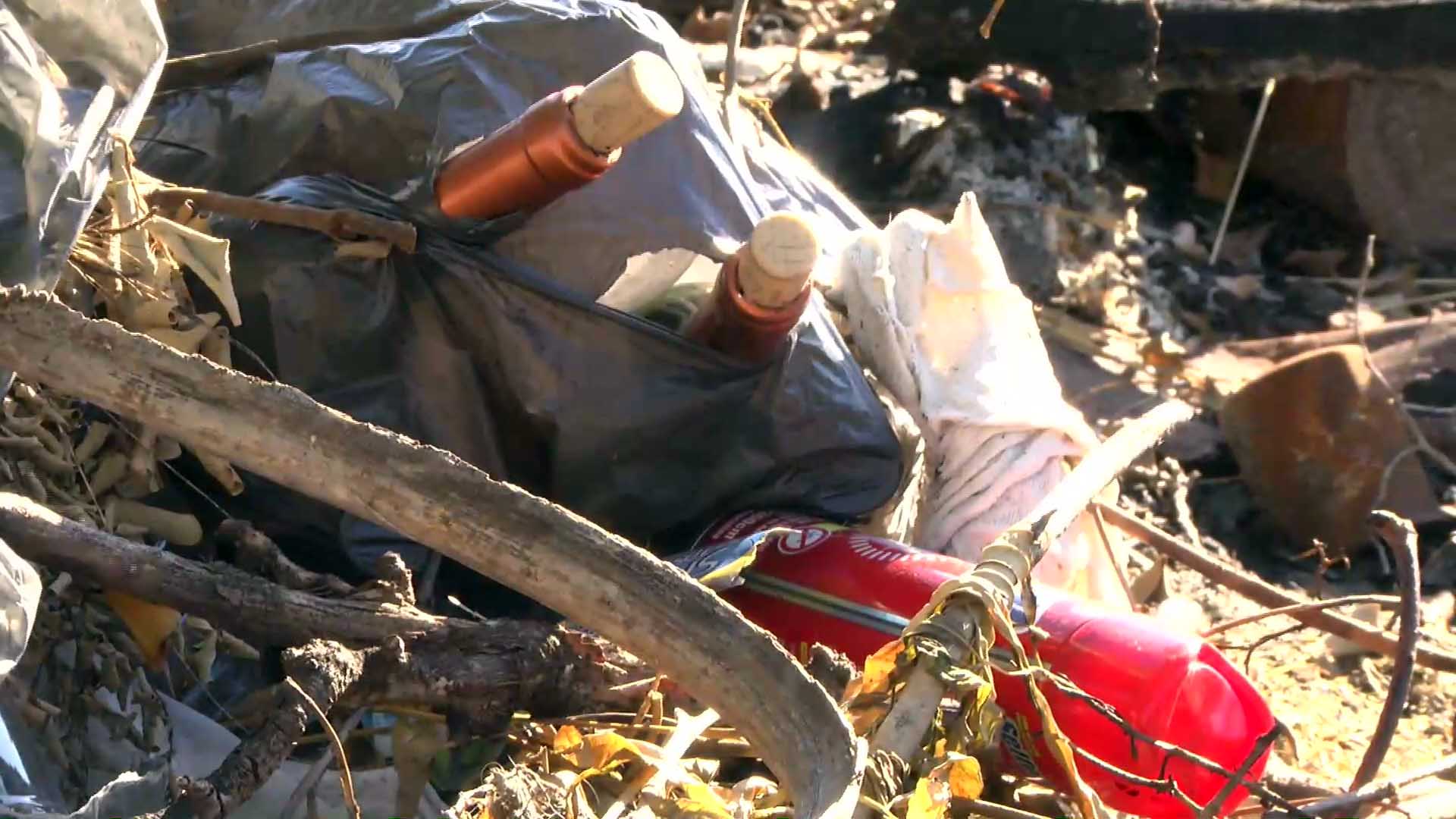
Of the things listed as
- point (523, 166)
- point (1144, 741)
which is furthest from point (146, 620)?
point (1144, 741)

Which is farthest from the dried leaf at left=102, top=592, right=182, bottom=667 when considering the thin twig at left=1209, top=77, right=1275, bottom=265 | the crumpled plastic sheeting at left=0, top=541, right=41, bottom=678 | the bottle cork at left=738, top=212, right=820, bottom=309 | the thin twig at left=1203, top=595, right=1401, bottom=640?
the thin twig at left=1209, top=77, right=1275, bottom=265

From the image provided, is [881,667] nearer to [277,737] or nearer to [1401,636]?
[277,737]

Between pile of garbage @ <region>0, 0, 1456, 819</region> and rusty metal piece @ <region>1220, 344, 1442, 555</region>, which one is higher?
pile of garbage @ <region>0, 0, 1456, 819</region>

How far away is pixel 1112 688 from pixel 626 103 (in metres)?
0.58

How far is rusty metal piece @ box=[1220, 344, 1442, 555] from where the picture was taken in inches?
97.8

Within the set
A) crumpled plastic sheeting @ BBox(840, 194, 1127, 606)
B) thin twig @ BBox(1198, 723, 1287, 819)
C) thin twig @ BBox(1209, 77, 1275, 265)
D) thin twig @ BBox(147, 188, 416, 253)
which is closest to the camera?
thin twig @ BBox(1198, 723, 1287, 819)

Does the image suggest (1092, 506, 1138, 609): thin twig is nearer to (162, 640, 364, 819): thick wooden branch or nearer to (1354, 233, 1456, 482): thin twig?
(162, 640, 364, 819): thick wooden branch

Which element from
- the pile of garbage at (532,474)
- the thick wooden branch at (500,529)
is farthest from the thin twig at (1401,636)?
the thick wooden branch at (500,529)

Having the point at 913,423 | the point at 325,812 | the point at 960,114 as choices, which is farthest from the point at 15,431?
the point at 960,114

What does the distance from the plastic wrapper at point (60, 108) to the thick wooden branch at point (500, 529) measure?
0.23 metres

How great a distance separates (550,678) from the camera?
1.03 meters

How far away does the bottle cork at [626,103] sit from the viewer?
114cm

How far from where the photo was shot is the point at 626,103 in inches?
45.4

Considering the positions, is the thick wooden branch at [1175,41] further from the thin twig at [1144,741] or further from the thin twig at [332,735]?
the thin twig at [332,735]
